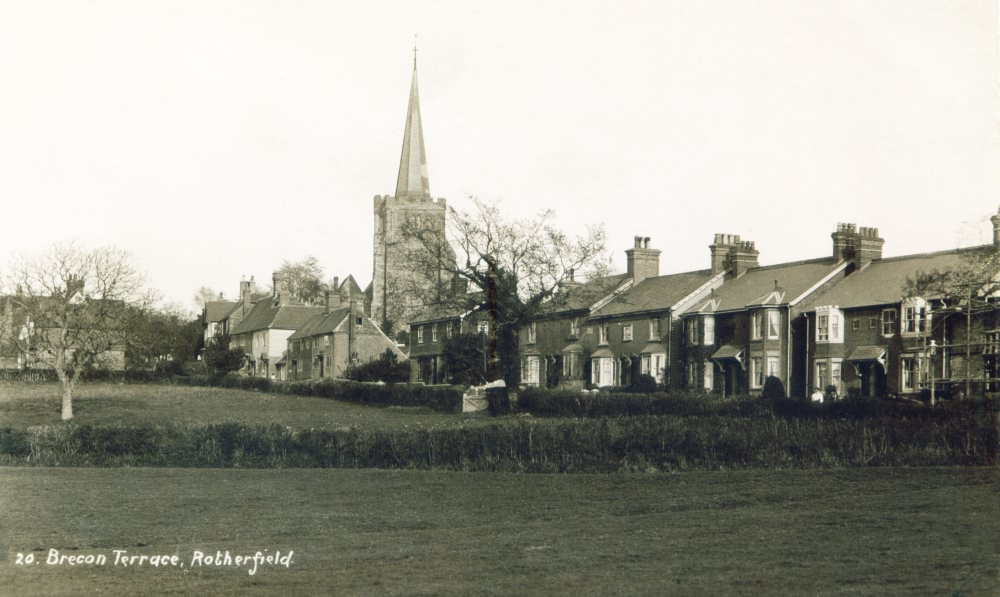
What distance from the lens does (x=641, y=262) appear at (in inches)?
2383

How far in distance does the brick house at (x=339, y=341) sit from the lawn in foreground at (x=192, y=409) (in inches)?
677

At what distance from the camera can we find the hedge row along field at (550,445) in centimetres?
2242

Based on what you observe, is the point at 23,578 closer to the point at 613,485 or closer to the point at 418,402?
the point at 613,485

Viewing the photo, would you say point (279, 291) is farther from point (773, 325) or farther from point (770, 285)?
point (773, 325)

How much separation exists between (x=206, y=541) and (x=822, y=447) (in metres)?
15.4

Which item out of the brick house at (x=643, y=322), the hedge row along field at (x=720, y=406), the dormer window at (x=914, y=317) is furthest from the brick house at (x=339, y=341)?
the dormer window at (x=914, y=317)

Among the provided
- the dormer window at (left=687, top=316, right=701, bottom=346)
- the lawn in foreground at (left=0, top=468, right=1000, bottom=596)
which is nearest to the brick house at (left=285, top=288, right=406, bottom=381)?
the dormer window at (left=687, top=316, right=701, bottom=346)

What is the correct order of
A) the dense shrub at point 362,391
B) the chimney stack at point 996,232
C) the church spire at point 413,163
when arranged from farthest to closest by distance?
the church spire at point 413,163
the dense shrub at point 362,391
the chimney stack at point 996,232

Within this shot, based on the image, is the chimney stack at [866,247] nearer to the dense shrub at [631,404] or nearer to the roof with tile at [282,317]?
the dense shrub at [631,404]

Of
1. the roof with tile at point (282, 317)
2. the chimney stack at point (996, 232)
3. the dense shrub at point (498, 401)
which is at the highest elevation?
the chimney stack at point (996, 232)

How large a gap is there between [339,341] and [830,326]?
42.0 m

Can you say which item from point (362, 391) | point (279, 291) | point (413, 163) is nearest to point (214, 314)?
point (279, 291)

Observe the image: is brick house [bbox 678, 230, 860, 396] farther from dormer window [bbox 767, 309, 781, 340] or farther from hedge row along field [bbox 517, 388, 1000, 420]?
hedge row along field [bbox 517, 388, 1000, 420]

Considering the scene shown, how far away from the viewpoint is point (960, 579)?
1025cm
